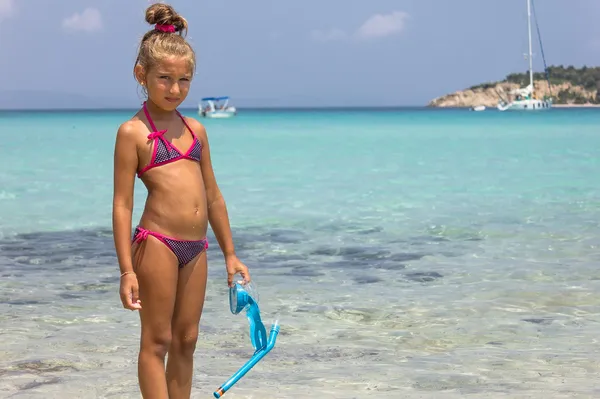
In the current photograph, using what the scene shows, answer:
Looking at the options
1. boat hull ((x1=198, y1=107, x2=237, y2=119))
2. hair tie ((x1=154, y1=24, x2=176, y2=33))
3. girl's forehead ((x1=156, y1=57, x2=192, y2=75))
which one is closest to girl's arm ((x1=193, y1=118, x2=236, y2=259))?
girl's forehead ((x1=156, y1=57, x2=192, y2=75))

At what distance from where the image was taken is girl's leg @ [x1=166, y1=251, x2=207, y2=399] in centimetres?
361

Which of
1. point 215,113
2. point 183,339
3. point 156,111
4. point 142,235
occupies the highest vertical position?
point 156,111

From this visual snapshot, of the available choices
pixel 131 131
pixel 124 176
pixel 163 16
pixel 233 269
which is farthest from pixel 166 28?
pixel 233 269

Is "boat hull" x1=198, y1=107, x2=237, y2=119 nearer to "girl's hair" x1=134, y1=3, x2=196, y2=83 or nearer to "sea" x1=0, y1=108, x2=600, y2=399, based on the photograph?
"sea" x1=0, y1=108, x2=600, y2=399

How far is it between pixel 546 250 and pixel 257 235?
340cm

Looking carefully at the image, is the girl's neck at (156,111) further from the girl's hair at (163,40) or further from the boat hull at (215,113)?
the boat hull at (215,113)

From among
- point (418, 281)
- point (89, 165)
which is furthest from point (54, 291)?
point (89, 165)

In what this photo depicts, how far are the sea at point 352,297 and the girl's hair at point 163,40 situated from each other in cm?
197

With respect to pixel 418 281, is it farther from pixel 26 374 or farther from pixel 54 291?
pixel 26 374

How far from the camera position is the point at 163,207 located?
3562mm

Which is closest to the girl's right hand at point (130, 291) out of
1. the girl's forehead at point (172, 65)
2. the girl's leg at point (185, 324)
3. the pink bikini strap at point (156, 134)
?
the girl's leg at point (185, 324)

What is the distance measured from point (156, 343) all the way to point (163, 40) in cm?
115

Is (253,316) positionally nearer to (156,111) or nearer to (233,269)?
(233,269)

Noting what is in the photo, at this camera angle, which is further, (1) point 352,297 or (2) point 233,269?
(1) point 352,297
